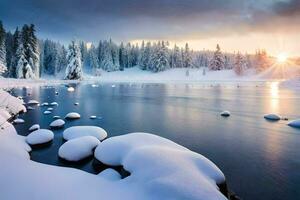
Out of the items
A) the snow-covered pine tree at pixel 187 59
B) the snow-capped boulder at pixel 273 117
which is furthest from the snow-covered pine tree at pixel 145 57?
the snow-capped boulder at pixel 273 117

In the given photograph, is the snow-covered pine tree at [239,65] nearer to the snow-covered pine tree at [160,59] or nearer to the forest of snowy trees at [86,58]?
the forest of snowy trees at [86,58]

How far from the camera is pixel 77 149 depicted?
36.7ft

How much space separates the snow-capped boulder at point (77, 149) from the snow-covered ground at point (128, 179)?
1656mm

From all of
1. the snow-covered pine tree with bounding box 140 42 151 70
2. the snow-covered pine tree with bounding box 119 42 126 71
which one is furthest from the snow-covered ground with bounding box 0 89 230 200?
the snow-covered pine tree with bounding box 119 42 126 71

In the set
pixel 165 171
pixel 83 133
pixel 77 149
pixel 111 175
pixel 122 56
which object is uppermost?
pixel 122 56

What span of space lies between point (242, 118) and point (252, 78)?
73060 millimetres

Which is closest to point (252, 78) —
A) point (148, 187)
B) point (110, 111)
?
point (110, 111)

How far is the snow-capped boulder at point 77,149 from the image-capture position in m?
11.0

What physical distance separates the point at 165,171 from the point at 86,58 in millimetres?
117591

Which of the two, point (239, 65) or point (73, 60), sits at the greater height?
point (73, 60)

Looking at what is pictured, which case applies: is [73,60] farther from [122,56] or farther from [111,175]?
[111,175]

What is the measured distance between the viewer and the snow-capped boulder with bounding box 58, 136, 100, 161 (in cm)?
1096

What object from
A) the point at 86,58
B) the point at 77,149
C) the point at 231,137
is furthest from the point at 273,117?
the point at 86,58

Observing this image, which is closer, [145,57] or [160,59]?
[160,59]
